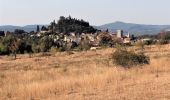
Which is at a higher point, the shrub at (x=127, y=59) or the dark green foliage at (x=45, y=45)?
the shrub at (x=127, y=59)

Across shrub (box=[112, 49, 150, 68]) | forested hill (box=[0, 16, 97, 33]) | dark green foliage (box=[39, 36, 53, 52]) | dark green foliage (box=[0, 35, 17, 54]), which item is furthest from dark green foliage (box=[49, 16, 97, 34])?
shrub (box=[112, 49, 150, 68])

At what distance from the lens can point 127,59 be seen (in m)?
22.0

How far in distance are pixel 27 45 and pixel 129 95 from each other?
6957 cm

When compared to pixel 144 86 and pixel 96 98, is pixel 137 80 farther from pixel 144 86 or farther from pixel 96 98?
pixel 96 98

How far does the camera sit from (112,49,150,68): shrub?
21.9m

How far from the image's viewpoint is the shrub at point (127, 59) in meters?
21.9

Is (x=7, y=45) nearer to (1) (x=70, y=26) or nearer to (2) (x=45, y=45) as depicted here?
(2) (x=45, y=45)

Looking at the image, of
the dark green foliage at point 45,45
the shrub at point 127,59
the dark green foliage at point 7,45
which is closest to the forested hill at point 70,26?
the dark green foliage at point 45,45

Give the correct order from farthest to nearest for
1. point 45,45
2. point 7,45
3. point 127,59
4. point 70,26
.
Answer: point 70,26 < point 45,45 < point 7,45 < point 127,59

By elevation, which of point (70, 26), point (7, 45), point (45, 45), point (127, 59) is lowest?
point (45, 45)

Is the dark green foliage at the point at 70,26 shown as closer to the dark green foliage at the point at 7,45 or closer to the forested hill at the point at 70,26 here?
the forested hill at the point at 70,26

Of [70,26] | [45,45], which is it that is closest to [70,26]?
[70,26]

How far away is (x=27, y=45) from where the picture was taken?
80.8 m

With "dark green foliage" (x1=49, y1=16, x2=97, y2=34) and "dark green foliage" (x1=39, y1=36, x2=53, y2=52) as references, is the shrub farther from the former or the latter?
"dark green foliage" (x1=49, y1=16, x2=97, y2=34)
